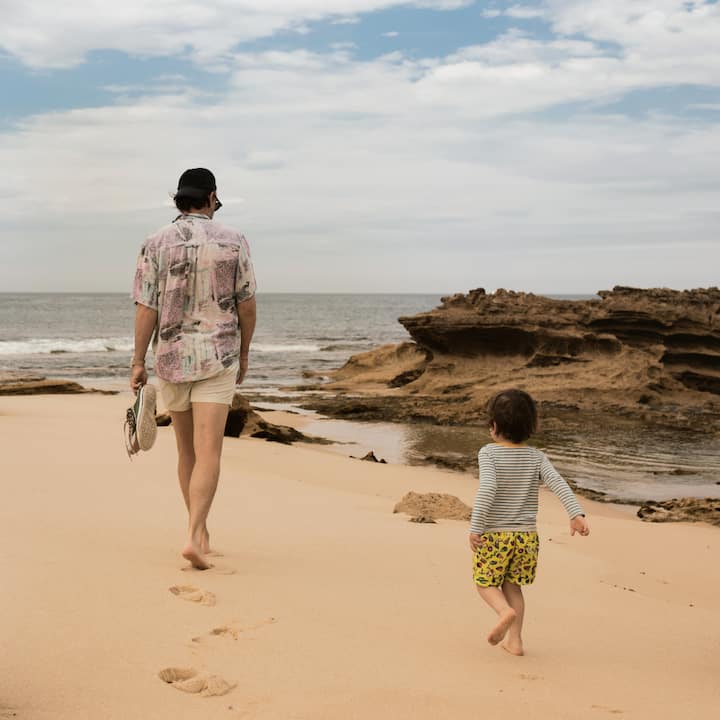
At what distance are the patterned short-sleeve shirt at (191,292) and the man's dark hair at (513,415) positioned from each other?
136 cm

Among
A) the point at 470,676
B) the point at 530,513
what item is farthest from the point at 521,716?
the point at 530,513

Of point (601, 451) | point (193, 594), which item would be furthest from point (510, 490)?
point (601, 451)

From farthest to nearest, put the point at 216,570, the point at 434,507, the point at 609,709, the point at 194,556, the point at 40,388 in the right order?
the point at 40,388 → the point at 434,507 → the point at 216,570 → the point at 194,556 → the point at 609,709

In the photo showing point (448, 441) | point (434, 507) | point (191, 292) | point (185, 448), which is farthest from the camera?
point (448, 441)

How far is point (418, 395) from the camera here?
60.3 feet

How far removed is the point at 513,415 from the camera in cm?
355

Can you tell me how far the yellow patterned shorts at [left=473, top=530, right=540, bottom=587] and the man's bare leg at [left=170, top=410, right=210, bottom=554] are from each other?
4.95ft

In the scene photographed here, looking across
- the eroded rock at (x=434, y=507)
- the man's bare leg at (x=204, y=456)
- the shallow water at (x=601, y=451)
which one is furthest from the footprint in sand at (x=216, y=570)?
the shallow water at (x=601, y=451)

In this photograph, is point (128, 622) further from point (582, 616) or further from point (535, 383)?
point (535, 383)

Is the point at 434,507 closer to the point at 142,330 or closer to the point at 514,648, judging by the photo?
the point at 142,330

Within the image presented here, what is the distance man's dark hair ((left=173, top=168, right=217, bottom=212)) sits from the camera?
4336mm

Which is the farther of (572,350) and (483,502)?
(572,350)

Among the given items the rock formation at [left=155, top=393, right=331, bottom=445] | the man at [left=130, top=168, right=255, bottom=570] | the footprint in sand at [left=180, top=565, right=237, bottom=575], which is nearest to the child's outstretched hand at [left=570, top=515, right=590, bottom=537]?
→ the footprint in sand at [left=180, top=565, right=237, bottom=575]

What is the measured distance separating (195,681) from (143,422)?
179 centimetres
